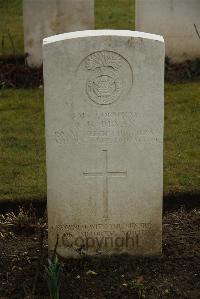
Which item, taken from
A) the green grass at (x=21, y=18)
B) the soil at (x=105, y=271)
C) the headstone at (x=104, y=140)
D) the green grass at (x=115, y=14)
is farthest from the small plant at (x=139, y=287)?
the green grass at (x=115, y=14)

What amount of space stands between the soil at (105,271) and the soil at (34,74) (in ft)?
13.0

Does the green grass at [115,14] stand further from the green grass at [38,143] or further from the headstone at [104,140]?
the headstone at [104,140]

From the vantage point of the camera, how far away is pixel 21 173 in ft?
21.6

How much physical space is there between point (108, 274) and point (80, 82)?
1.29m

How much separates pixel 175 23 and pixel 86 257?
5.40m

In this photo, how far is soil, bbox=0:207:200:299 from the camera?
4.62 m

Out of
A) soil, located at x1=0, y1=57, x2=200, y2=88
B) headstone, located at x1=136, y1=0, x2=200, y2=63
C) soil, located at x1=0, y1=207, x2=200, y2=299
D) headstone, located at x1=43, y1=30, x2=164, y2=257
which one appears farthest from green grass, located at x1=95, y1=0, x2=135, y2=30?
headstone, located at x1=43, y1=30, x2=164, y2=257

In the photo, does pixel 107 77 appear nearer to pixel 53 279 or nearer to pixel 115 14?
pixel 53 279

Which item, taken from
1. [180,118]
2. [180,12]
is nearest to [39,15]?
[180,12]

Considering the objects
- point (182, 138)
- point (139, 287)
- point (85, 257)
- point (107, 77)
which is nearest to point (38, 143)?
point (182, 138)

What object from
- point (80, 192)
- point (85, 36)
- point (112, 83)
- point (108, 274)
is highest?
point (85, 36)

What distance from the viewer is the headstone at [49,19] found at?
948cm

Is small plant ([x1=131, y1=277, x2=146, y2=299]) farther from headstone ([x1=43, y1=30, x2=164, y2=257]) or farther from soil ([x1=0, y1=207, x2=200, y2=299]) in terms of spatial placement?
headstone ([x1=43, y1=30, x2=164, y2=257])

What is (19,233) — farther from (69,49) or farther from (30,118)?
(30,118)
